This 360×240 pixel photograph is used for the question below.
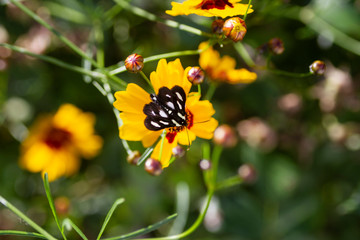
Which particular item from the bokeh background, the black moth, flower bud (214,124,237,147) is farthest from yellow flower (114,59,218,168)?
the bokeh background

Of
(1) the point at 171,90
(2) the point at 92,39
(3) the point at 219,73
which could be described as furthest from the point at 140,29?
(1) the point at 171,90

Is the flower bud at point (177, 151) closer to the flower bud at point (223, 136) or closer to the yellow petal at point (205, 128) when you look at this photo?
the yellow petal at point (205, 128)

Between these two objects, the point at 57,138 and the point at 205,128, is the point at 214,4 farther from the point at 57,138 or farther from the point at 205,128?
the point at 57,138

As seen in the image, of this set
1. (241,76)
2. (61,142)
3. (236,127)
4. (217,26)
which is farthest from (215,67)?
(61,142)


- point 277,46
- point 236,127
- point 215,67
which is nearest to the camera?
point 277,46

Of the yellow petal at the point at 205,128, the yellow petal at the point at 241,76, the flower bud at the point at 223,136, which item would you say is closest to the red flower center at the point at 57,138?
the flower bud at the point at 223,136

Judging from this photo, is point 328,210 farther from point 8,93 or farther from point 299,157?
point 8,93

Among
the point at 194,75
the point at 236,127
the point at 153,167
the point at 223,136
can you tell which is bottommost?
the point at 236,127
